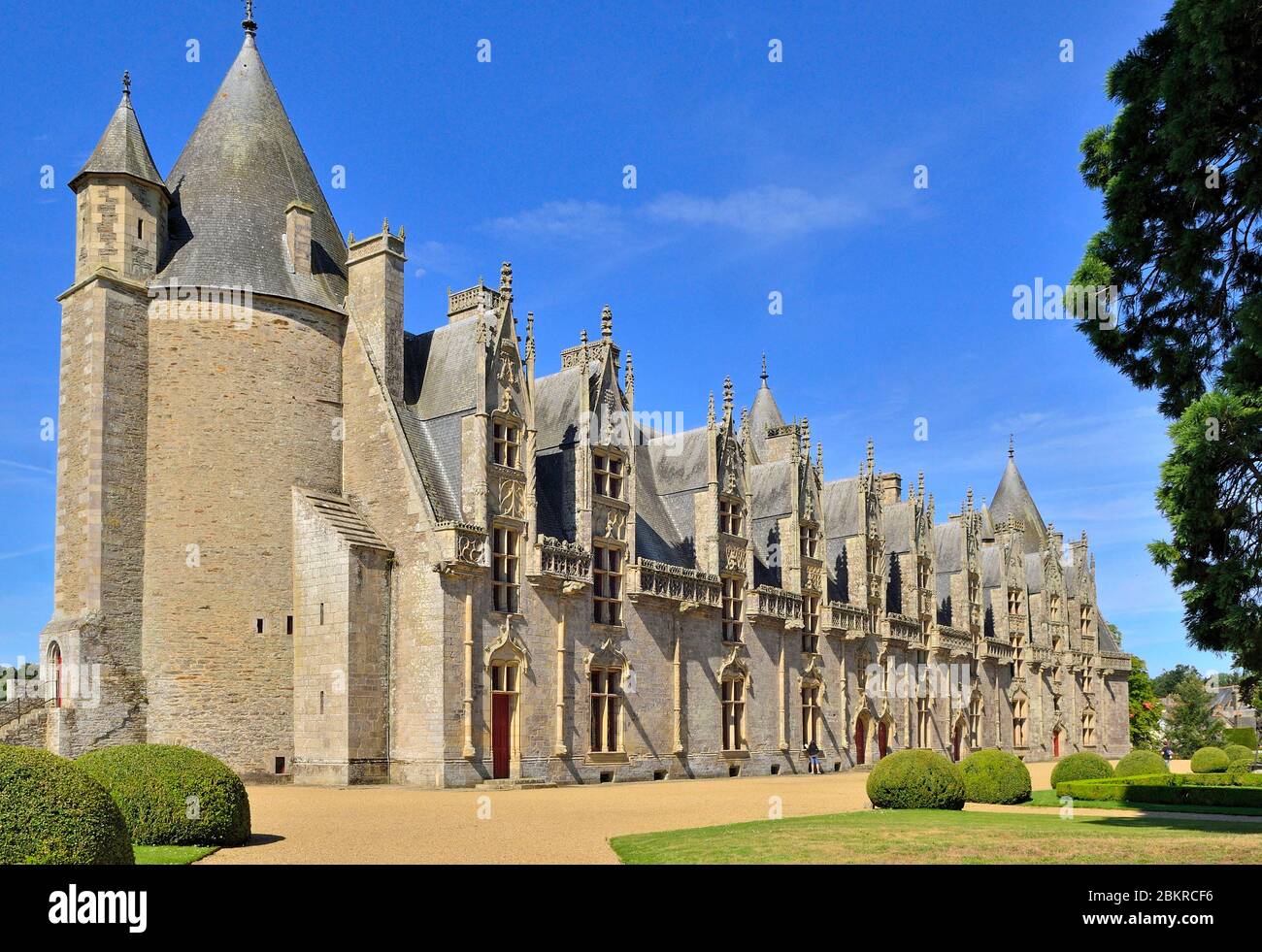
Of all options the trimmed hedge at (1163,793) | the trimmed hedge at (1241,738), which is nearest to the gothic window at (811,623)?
the trimmed hedge at (1163,793)

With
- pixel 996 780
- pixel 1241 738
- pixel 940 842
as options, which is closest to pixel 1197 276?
pixel 940 842

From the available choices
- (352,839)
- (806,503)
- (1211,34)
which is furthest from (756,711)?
(1211,34)

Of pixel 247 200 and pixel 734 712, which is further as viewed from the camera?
pixel 734 712

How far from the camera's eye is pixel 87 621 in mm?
29078

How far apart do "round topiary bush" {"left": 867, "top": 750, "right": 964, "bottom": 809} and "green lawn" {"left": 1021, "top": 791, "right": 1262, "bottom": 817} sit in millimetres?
4711

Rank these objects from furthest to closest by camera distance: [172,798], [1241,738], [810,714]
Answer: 1. [1241,738]
2. [810,714]
3. [172,798]

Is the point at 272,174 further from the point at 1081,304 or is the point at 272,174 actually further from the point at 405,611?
the point at 1081,304

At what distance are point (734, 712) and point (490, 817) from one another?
65.4 ft

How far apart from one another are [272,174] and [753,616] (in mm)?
20784

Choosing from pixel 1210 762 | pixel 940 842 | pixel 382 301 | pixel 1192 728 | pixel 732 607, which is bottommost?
pixel 1192 728

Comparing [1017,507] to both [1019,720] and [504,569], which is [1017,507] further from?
[504,569]

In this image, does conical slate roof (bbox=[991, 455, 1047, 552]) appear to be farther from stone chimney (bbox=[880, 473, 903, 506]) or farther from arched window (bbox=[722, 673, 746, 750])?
arched window (bbox=[722, 673, 746, 750])

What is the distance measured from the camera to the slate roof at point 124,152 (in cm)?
3150

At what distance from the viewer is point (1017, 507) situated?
7106cm
